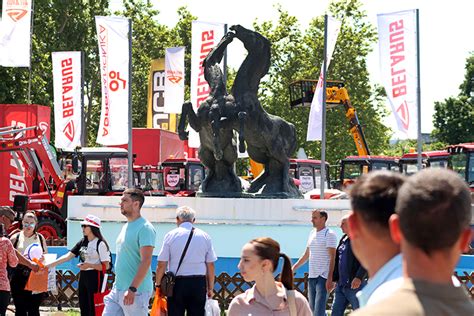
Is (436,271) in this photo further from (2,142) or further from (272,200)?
(2,142)

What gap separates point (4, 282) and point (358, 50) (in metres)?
52.7

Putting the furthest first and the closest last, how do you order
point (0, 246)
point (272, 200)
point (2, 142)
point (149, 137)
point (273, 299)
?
1. point (149, 137)
2. point (2, 142)
3. point (272, 200)
4. point (0, 246)
5. point (273, 299)

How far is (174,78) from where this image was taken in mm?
36906

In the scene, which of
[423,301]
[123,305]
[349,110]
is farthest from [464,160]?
[423,301]

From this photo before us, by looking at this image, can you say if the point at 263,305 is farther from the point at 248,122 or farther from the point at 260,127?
the point at 260,127

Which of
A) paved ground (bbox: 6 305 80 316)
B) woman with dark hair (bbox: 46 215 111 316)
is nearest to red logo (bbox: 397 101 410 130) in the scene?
paved ground (bbox: 6 305 80 316)

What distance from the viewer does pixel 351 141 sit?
6178cm

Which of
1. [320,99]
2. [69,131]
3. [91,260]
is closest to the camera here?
[91,260]

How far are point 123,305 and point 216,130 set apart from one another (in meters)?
10.7

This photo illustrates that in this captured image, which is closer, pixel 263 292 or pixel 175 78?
pixel 263 292

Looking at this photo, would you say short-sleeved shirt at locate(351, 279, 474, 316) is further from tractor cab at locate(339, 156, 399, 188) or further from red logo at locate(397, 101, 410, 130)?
tractor cab at locate(339, 156, 399, 188)

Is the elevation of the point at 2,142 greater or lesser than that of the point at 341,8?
lesser

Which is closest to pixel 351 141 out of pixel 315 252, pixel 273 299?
pixel 315 252

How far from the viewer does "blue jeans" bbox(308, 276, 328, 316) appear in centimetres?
1273
